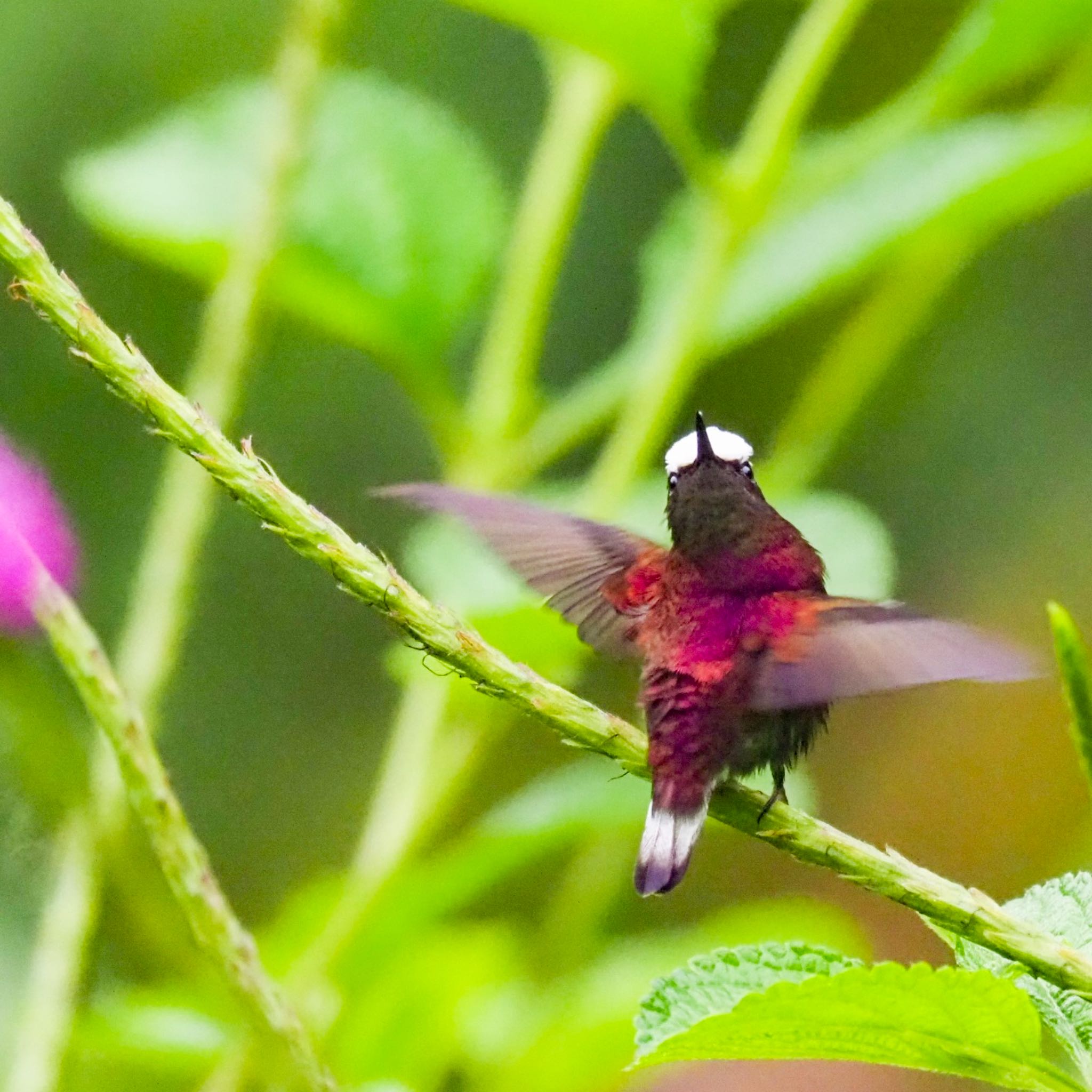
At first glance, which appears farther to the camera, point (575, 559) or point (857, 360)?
point (857, 360)

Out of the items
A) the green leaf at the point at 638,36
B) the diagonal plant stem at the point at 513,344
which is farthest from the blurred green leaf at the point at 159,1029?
the green leaf at the point at 638,36

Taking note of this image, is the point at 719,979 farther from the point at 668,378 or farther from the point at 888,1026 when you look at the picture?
the point at 668,378

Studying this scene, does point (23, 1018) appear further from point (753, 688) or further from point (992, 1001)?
point (992, 1001)

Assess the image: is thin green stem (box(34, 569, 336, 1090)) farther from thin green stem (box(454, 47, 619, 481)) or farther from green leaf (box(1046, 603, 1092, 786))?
thin green stem (box(454, 47, 619, 481))

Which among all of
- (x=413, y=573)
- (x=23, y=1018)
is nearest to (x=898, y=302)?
(x=413, y=573)

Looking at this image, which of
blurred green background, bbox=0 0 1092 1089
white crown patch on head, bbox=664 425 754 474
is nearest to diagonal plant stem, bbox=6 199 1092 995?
white crown patch on head, bbox=664 425 754 474

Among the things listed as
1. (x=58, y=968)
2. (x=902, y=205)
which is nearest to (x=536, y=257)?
(x=902, y=205)
